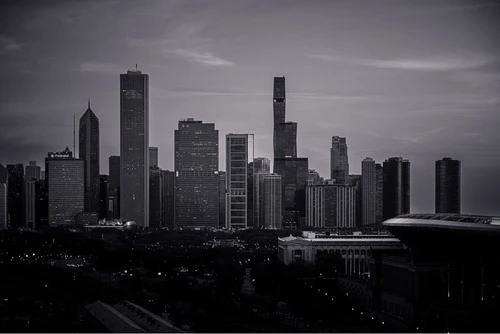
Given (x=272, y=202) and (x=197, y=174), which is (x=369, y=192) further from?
(x=197, y=174)

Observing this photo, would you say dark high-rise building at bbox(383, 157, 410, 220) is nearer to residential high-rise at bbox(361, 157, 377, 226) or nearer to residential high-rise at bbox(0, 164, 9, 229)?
residential high-rise at bbox(361, 157, 377, 226)

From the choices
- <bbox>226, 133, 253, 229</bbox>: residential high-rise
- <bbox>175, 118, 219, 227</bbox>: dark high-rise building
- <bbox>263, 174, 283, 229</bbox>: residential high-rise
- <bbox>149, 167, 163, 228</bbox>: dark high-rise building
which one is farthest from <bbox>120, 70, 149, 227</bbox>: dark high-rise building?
<bbox>263, 174, 283, 229</bbox>: residential high-rise

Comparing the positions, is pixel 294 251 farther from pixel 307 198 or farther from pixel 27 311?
pixel 307 198

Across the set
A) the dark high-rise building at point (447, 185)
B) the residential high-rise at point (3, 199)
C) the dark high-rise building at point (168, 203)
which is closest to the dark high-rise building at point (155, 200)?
the dark high-rise building at point (168, 203)

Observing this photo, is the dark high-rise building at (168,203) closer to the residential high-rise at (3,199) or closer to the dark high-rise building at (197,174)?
the dark high-rise building at (197,174)

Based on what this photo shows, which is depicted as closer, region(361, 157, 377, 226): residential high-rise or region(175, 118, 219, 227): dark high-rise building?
region(361, 157, 377, 226): residential high-rise

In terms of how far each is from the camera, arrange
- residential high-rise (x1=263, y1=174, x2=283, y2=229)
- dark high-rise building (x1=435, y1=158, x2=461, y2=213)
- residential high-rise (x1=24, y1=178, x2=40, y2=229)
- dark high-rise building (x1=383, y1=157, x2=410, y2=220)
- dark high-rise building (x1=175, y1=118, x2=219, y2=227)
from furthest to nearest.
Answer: dark high-rise building (x1=175, y1=118, x2=219, y2=227) < residential high-rise (x1=263, y1=174, x2=283, y2=229) < residential high-rise (x1=24, y1=178, x2=40, y2=229) < dark high-rise building (x1=383, y1=157, x2=410, y2=220) < dark high-rise building (x1=435, y1=158, x2=461, y2=213)
